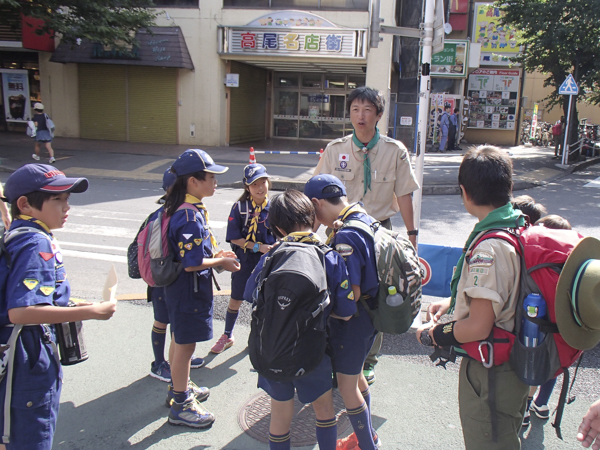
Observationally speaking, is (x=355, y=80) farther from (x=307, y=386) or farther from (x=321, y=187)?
(x=307, y=386)

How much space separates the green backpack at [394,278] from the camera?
2.56 meters

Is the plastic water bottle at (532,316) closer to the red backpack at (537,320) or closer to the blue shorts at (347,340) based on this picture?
the red backpack at (537,320)

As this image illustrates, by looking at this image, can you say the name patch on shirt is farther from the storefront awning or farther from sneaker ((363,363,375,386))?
the storefront awning

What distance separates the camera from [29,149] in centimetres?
1745

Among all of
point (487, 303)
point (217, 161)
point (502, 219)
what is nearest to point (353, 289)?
point (487, 303)

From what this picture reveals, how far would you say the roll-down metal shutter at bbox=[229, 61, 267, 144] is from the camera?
2127cm

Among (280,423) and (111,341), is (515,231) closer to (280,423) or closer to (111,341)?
(280,423)

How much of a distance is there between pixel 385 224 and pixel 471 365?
1.98m

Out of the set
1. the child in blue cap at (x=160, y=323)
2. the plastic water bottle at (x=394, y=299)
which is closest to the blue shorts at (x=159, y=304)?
the child in blue cap at (x=160, y=323)

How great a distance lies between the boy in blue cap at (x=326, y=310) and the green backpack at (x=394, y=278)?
197 mm

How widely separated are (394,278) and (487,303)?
0.54 meters

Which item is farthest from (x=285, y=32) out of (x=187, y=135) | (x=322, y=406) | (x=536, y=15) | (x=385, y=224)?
(x=322, y=406)

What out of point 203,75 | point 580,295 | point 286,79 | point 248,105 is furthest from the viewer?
point 286,79

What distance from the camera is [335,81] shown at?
2438cm
